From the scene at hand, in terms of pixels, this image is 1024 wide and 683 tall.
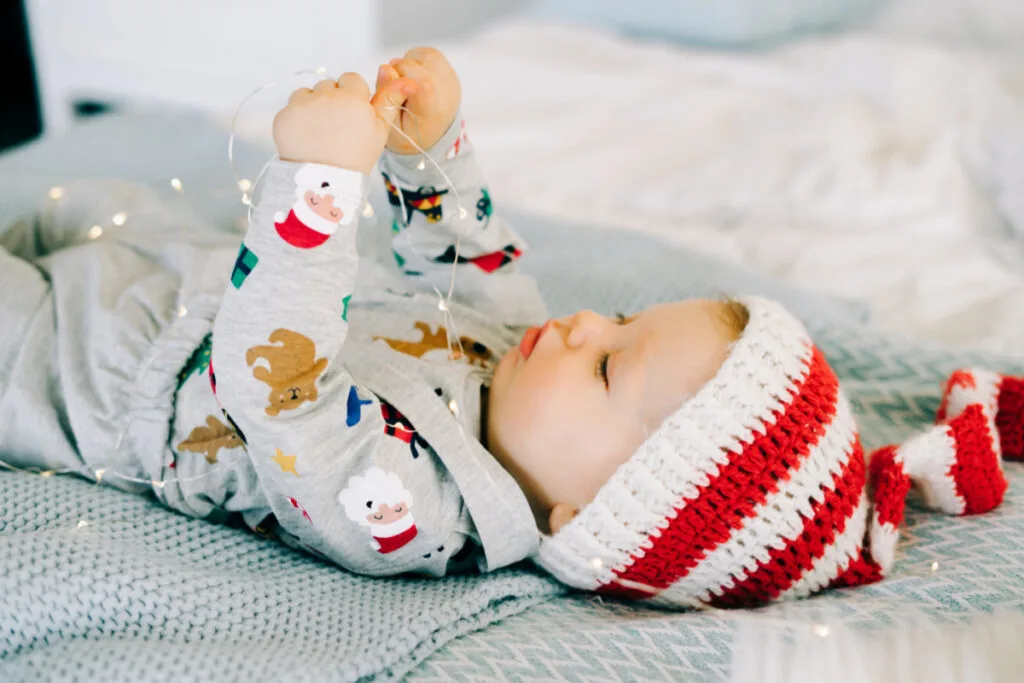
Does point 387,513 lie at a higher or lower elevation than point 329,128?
lower

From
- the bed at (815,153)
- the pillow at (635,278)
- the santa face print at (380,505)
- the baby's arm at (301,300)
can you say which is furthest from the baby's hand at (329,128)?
the bed at (815,153)

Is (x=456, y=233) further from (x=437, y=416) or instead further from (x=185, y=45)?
(x=185, y=45)

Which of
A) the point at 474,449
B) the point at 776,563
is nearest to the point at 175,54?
the point at 474,449

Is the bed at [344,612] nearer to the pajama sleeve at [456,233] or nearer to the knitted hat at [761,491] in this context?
the knitted hat at [761,491]

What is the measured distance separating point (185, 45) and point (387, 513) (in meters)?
2.43

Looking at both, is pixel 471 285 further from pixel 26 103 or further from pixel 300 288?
pixel 26 103

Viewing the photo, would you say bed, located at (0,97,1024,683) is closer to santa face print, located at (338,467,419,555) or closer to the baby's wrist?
santa face print, located at (338,467,419,555)

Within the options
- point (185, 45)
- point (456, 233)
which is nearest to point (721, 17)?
point (456, 233)

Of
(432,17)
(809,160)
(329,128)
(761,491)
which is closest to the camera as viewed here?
(329,128)

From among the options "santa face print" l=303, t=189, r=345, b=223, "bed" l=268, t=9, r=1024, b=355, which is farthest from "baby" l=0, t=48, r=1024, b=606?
"bed" l=268, t=9, r=1024, b=355

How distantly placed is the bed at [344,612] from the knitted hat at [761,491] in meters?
0.04

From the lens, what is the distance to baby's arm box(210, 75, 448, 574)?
657 mm

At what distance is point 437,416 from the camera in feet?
2.65

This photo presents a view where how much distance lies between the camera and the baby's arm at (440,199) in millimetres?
807
